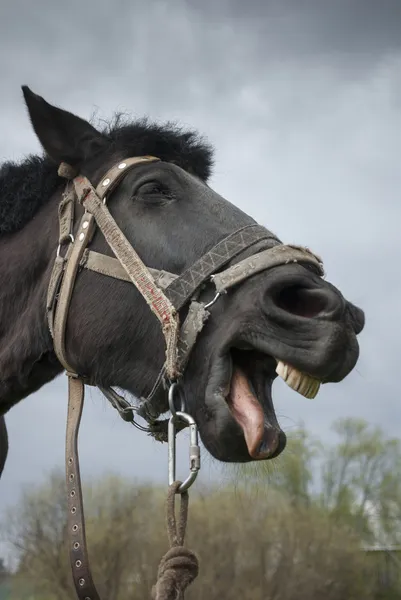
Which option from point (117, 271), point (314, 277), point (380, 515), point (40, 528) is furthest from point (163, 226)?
point (380, 515)

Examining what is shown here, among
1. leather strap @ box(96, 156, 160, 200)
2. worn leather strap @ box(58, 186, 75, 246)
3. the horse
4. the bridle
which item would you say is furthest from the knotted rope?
leather strap @ box(96, 156, 160, 200)

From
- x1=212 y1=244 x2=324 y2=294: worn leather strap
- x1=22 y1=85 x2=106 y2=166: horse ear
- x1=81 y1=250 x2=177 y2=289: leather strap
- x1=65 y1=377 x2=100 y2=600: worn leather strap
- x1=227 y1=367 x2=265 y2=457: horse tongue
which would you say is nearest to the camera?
x1=227 y1=367 x2=265 y2=457: horse tongue

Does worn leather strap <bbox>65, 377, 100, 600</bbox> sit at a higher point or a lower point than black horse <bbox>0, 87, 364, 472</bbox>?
lower

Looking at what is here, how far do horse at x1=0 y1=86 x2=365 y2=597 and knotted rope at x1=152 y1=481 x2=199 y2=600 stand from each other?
13.8 inches

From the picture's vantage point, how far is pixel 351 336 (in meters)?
3.58

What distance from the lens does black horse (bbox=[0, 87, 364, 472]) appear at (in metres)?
3.55

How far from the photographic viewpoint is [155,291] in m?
3.94

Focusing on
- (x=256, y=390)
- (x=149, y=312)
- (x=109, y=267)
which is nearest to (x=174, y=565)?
(x=256, y=390)

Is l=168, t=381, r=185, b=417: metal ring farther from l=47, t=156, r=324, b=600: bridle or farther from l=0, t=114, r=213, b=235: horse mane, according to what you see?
l=0, t=114, r=213, b=235: horse mane

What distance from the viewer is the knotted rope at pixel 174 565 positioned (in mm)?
3383

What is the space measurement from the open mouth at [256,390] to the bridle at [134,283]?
8.4 inches

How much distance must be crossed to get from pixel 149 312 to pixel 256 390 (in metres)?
0.67

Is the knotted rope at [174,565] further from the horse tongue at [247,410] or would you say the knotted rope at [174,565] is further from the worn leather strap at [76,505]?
the worn leather strap at [76,505]

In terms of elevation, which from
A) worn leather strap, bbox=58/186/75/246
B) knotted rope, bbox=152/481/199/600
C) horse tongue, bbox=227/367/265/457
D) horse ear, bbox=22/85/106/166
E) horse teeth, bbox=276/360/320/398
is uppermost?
horse ear, bbox=22/85/106/166
